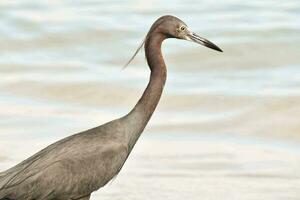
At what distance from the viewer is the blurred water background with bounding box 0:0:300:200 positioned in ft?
35.9

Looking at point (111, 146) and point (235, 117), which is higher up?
point (111, 146)

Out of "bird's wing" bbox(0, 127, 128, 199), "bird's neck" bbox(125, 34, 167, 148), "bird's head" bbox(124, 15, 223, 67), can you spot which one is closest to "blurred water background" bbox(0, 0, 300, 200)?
"bird's neck" bbox(125, 34, 167, 148)

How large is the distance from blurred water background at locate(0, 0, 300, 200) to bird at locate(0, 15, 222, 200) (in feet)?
3.89

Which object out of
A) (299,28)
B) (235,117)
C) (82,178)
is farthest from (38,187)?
(299,28)

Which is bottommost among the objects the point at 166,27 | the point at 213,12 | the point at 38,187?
the point at 213,12

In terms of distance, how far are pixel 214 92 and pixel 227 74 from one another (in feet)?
3.34

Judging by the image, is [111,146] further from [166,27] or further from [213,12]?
[213,12]

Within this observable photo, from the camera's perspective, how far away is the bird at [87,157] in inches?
350

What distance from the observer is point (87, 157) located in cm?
904

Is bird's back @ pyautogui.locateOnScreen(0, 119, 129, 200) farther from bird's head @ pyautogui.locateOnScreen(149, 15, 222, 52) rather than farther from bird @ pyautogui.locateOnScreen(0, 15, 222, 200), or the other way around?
bird's head @ pyautogui.locateOnScreen(149, 15, 222, 52)

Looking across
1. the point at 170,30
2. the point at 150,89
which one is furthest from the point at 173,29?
the point at 150,89

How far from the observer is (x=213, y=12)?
1819 cm

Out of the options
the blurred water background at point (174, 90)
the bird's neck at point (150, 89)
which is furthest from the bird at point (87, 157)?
the blurred water background at point (174, 90)

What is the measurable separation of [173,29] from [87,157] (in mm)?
1307
